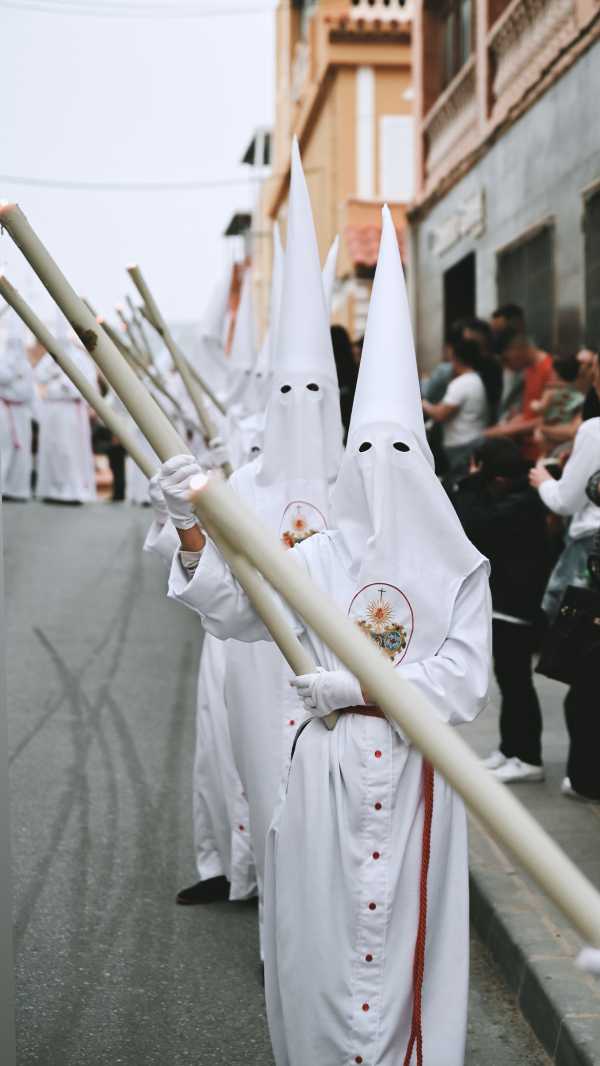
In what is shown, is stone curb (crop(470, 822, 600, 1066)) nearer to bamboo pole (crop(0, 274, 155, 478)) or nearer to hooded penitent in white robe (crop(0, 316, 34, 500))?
bamboo pole (crop(0, 274, 155, 478))

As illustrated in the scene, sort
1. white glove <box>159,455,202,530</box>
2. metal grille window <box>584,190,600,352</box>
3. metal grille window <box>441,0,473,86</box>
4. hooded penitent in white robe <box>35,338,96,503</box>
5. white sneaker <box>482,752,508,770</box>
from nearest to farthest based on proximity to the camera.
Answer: white glove <box>159,455,202,530</box>
white sneaker <box>482,752,508,770</box>
metal grille window <box>584,190,600,352</box>
metal grille window <box>441,0,473,86</box>
hooded penitent in white robe <box>35,338,96,503</box>

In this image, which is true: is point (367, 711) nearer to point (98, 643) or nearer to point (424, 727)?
point (424, 727)

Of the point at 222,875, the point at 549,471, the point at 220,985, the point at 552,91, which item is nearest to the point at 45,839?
the point at 222,875

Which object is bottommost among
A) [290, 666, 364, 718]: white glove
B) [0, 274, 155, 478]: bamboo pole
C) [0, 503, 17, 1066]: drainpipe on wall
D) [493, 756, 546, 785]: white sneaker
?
[493, 756, 546, 785]: white sneaker

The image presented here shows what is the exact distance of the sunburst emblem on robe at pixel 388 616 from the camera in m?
3.45

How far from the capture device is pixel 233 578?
3.42m

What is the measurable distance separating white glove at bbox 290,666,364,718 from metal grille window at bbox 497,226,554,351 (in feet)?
29.8

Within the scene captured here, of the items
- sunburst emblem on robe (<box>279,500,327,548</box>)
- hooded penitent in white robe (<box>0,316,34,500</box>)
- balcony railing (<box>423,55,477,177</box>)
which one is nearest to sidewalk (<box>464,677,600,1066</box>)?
sunburst emblem on robe (<box>279,500,327,548</box>)

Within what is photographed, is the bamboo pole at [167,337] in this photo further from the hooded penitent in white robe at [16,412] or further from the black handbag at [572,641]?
the hooded penitent in white robe at [16,412]

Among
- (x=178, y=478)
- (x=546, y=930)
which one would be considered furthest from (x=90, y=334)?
(x=546, y=930)

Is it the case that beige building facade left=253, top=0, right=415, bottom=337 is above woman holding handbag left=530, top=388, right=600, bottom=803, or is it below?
above

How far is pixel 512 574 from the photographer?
675 centimetres

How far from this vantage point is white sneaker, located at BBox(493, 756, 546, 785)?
6676 millimetres

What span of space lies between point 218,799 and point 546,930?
1.37 m
